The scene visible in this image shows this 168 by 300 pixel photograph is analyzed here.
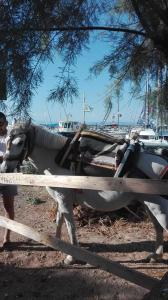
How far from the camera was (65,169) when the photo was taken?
16.6 feet

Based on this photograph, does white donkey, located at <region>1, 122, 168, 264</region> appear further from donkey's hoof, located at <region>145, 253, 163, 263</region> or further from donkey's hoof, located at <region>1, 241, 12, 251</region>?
donkey's hoof, located at <region>1, 241, 12, 251</region>

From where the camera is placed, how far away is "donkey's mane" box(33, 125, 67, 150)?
5112 mm

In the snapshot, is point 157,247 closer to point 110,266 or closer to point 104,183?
point 110,266

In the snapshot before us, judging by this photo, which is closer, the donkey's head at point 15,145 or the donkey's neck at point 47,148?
the donkey's head at point 15,145

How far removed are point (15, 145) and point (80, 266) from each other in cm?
157

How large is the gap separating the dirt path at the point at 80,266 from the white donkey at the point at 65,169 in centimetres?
29

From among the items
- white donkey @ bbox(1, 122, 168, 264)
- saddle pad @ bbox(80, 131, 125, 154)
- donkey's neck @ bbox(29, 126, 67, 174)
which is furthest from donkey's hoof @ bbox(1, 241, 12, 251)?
saddle pad @ bbox(80, 131, 125, 154)

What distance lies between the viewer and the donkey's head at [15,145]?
494 centimetres

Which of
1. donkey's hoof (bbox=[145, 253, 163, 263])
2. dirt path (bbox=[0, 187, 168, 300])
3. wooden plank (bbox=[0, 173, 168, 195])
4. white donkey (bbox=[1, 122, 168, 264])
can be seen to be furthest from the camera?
donkey's hoof (bbox=[145, 253, 163, 263])

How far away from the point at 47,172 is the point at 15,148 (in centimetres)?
48

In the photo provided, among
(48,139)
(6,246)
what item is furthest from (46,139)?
(6,246)

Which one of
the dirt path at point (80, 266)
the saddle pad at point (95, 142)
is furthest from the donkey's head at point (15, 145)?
the dirt path at point (80, 266)

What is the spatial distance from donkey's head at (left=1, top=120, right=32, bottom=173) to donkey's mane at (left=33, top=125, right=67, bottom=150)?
0.50 feet

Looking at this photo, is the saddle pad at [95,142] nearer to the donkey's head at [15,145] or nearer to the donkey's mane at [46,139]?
the donkey's mane at [46,139]
